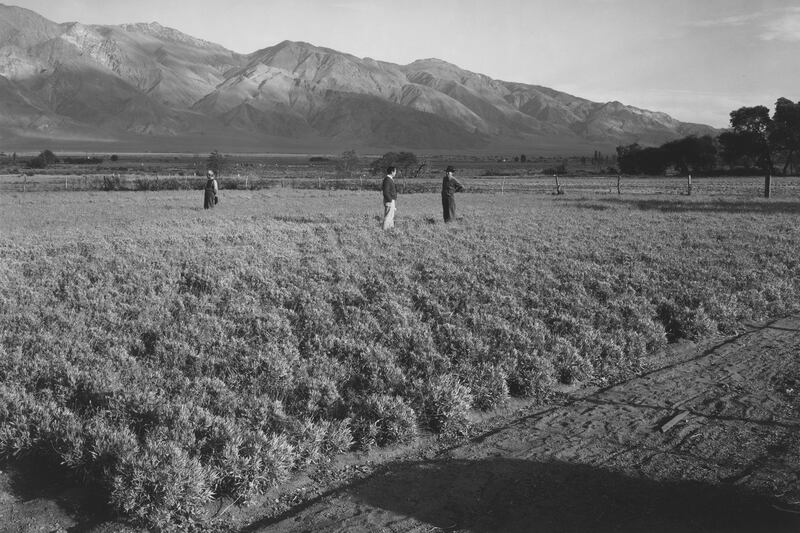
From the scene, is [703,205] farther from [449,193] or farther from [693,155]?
[693,155]

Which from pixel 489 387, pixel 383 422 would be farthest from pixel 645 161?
pixel 383 422

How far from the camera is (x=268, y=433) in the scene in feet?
18.6

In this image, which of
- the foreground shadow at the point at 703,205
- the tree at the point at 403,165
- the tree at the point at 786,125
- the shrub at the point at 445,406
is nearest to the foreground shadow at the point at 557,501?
the shrub at the point at 445,406

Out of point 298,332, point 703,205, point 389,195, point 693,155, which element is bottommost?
point 298,332

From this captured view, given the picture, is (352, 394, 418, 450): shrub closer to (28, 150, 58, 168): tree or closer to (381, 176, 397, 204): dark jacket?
(381, 176, 397, 204): dark jacket

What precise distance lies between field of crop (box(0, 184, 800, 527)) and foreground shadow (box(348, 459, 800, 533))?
80cm

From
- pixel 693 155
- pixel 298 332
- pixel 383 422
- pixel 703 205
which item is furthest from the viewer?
pixel 693 155

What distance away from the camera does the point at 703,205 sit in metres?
30.1

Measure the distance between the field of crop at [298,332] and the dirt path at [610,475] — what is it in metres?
0.60

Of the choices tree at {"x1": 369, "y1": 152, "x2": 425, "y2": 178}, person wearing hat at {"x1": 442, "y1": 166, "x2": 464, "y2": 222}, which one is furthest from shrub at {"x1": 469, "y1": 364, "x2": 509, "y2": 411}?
tree at {"x1": 369, "y1": 152, "x2": 425, "y2": 178}

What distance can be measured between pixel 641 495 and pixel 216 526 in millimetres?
3223

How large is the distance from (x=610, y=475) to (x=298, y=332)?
467 cm

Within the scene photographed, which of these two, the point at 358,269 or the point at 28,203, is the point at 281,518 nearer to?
the point at 358,269

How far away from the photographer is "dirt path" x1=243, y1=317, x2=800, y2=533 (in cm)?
466
